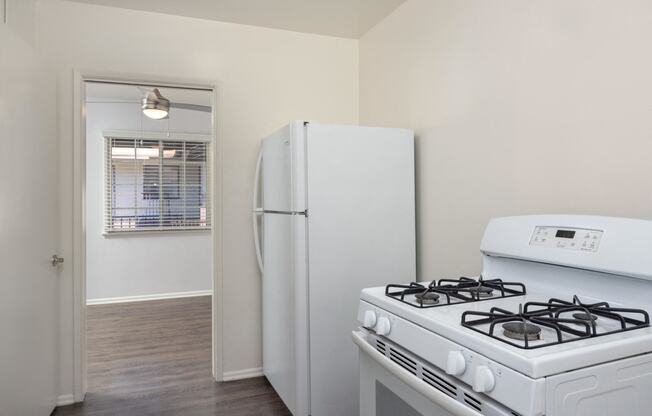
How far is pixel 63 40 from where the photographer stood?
269 centimetres

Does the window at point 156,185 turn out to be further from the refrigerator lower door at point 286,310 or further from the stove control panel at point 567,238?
the stove control panel at point 567,238

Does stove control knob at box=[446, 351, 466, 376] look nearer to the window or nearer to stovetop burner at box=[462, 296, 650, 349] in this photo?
stovetop burner at box=[462, 296, 650, 349]

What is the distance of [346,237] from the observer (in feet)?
7.68

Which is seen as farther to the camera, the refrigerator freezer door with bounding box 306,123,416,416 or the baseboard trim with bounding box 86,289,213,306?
the baseboard trim with bounding box 86,289,213,306

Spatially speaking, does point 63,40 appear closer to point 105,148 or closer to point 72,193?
point 72,193

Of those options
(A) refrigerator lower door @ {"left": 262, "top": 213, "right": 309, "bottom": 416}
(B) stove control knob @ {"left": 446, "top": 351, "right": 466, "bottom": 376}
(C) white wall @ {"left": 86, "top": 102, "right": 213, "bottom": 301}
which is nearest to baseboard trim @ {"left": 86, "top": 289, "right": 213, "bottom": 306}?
(C) white wall @ {"left": 86, "top": 102, "right": 213, "bottom": 301}

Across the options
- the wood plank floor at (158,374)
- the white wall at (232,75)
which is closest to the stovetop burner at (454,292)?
the wood plank floor at (158,374)

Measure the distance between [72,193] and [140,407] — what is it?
137 centimetres

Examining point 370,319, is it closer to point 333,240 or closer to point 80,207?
point 333,240

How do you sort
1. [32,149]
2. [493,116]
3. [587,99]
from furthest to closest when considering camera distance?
[32,149], [493,116], [587,99]

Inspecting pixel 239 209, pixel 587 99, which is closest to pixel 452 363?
pixel 587 99

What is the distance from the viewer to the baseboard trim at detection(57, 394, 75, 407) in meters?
2.65

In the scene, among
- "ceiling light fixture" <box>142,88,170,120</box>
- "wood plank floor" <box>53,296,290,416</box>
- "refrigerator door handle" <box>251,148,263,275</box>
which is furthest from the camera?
"ceiling light fixture" <box>142,88,170,120</box>

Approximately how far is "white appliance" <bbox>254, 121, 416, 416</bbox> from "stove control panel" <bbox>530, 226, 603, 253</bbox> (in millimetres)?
991
